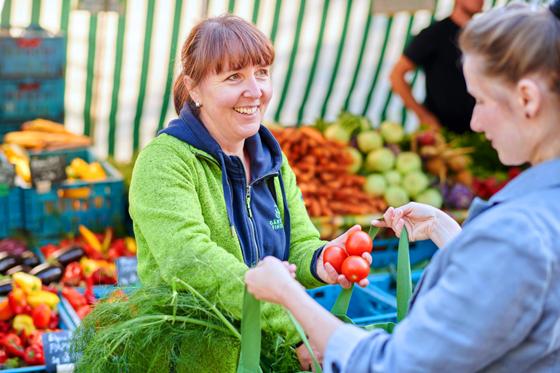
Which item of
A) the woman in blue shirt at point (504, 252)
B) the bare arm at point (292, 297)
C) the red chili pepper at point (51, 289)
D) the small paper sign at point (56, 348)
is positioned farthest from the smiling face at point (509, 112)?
the red chili pepper at point (51, 289)

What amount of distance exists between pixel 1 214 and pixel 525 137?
3.71m

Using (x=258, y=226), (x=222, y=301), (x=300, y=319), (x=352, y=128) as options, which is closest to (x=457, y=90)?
(x=352, y=128)

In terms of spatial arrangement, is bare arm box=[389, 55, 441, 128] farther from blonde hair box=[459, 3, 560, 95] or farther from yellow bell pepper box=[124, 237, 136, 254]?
blonde hair box=[459, 3, 560, 95]

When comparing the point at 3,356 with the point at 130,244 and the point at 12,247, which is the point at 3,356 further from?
the point at 130,244

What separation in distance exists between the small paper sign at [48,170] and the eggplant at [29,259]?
41 cm

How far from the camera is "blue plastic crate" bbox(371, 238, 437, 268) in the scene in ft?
15.3

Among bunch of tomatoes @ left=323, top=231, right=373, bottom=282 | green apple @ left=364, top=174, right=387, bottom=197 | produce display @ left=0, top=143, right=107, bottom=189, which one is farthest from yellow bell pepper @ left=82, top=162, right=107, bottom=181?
bunch of tomatoes @ left=323, top=231, right=373, bottom=282

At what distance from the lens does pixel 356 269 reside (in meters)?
2.29

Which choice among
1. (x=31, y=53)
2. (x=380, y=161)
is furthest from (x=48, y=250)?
(x=380, y=161)

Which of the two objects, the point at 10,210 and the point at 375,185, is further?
the point at 375,185

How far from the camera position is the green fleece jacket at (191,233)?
2.31 metres

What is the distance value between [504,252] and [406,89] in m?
4.44

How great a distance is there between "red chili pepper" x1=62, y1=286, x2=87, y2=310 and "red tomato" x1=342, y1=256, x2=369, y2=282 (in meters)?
2.01

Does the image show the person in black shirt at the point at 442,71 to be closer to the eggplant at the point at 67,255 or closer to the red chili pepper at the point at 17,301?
the eggplant at the point at 67,255
